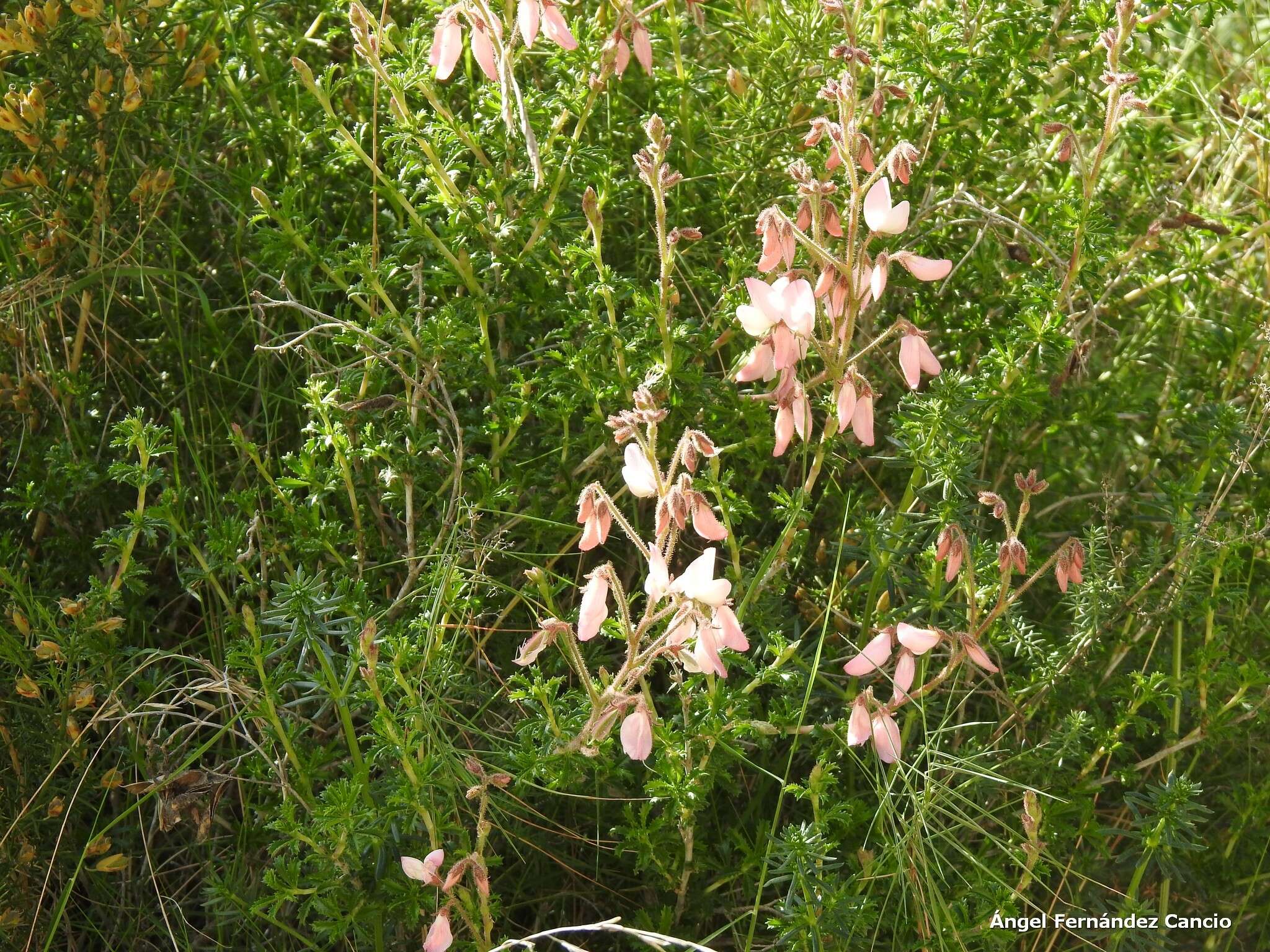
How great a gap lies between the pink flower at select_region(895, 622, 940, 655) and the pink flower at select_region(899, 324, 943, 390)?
1.05ft

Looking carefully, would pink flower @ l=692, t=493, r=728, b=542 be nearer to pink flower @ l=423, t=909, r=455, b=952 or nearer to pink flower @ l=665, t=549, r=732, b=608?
pink flower @ l=665, t=549, r=732, b=608

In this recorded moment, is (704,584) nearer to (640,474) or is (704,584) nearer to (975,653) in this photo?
(640,474)

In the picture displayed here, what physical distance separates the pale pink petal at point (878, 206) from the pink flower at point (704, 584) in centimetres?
53

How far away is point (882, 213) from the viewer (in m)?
1.68

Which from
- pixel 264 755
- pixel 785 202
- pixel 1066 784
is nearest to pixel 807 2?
pixel 785 202

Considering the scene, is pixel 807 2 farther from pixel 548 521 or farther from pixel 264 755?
pixel 264 755

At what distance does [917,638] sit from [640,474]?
45 centimetres

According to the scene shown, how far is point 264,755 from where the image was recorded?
173cm

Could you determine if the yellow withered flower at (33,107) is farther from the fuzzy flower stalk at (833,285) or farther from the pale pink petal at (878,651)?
the pale pink petal at (878,651)

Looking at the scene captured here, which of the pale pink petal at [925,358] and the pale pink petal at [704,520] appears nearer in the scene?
the pale pink petal at [704,520]

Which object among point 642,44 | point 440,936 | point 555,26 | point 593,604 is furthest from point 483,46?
point 440,936

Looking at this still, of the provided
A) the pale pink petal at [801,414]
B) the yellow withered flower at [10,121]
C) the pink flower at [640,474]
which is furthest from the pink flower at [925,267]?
the yellow withered flower at [10,121]

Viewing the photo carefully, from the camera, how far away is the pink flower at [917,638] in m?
1.70

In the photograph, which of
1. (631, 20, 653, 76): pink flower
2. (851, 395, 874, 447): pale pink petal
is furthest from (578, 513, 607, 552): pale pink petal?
(631, 20, 653, 76): pink flower
